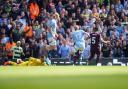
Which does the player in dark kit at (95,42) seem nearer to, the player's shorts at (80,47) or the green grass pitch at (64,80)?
the player's shorts at (80,47)

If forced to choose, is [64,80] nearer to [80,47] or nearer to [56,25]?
[80,47]

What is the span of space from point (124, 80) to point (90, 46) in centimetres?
731

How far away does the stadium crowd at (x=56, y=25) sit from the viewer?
8.92 m

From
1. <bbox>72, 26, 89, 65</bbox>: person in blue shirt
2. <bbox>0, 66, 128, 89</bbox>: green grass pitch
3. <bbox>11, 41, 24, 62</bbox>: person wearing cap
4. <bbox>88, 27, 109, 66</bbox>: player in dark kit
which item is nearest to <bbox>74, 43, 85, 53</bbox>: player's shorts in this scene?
<bbox>72, 26, 89, 65</bbox>: person in blue shirt

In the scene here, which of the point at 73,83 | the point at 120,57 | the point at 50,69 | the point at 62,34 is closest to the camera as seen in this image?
the point at 73,83

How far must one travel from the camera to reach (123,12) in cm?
935

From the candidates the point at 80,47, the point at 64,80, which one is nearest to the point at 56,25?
the point at 80,47

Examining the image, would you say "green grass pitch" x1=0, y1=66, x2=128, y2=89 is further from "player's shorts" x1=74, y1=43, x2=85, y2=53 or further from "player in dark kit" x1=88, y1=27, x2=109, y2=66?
"player's shorts" x1=74, y1=43, x2=85, y2=53

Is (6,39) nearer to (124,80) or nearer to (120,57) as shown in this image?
(120,57)

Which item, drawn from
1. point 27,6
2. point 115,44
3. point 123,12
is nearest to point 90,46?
point 115,44

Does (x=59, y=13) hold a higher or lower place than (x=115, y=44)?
higher

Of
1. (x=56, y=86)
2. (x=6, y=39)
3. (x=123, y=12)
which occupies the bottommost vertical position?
(x=56, y=86)

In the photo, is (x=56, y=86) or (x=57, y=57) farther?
(x=57, y=57)

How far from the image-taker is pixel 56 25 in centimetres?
938
